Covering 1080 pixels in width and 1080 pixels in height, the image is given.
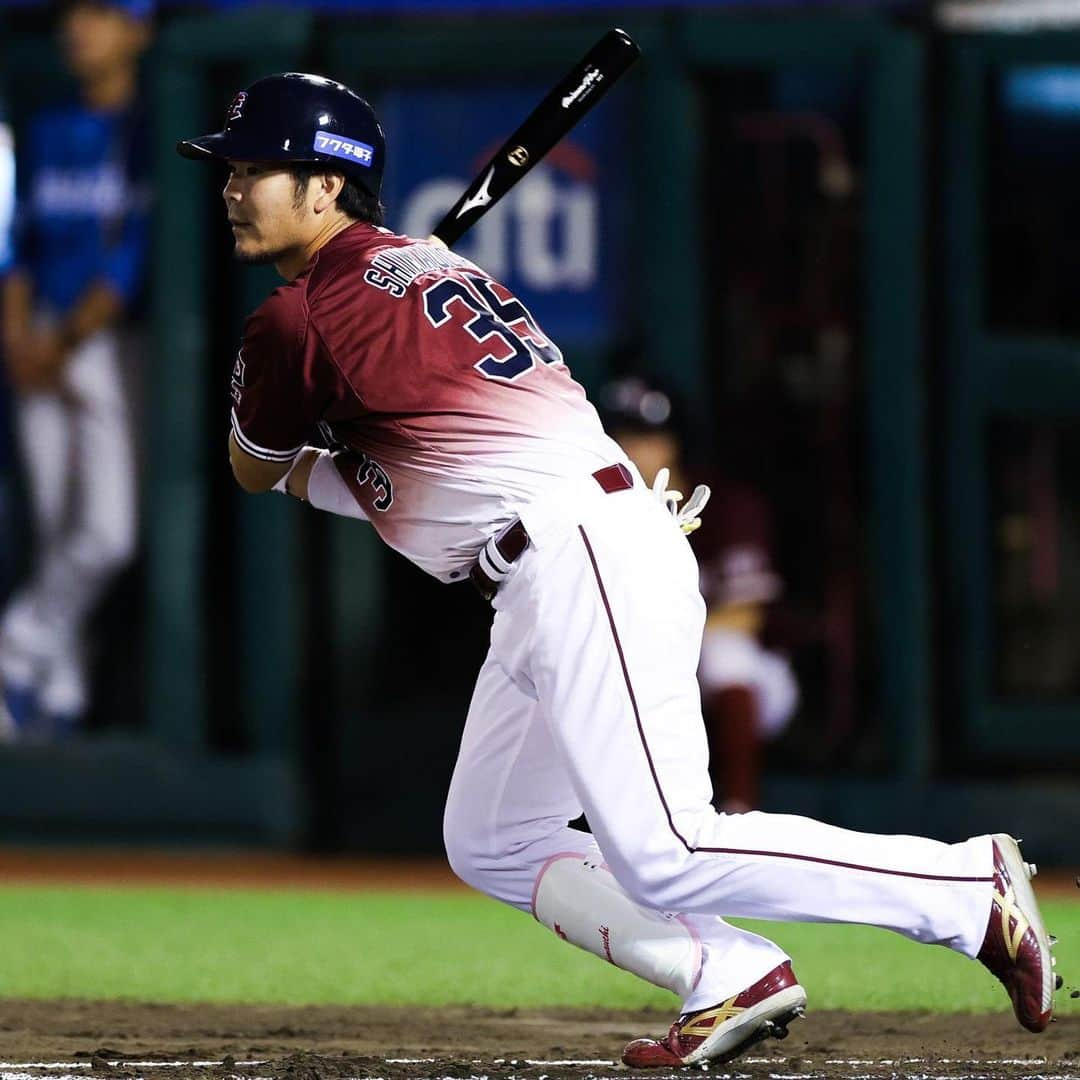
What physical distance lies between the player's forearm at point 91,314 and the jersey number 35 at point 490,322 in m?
4.53

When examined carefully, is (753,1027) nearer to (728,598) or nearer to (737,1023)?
(737,1023)

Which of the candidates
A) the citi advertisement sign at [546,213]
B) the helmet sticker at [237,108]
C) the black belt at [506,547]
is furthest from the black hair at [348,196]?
the citi advertisement sign at [546,213]

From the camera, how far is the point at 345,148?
4266 millimetres

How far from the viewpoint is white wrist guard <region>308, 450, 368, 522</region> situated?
4.42m

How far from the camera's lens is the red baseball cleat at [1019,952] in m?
4.05

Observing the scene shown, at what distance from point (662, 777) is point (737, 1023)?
47 centimetres

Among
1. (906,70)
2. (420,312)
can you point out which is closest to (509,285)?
(906,70)

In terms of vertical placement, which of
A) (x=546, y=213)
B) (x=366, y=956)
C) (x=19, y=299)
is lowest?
(x=366, y=956)

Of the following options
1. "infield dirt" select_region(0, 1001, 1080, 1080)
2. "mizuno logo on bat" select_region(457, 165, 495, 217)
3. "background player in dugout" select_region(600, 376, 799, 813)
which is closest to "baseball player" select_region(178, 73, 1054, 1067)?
"infield dirt" select_region(0, 1001, 1080, 1080)

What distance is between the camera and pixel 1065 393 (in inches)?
315

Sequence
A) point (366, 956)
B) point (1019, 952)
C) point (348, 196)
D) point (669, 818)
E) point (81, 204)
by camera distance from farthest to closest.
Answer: point (81, 204), point (366, 956), point (348, 196), point (1019, 952), point (669, 818)

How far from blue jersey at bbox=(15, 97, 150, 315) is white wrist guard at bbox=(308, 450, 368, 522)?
4.32m

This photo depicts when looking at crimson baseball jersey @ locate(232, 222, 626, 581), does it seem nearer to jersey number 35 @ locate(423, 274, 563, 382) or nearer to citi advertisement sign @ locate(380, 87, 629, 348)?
jersey number 35 @ locate(423, 274, 563, 382)

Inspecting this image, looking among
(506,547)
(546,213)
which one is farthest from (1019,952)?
(546,213)
